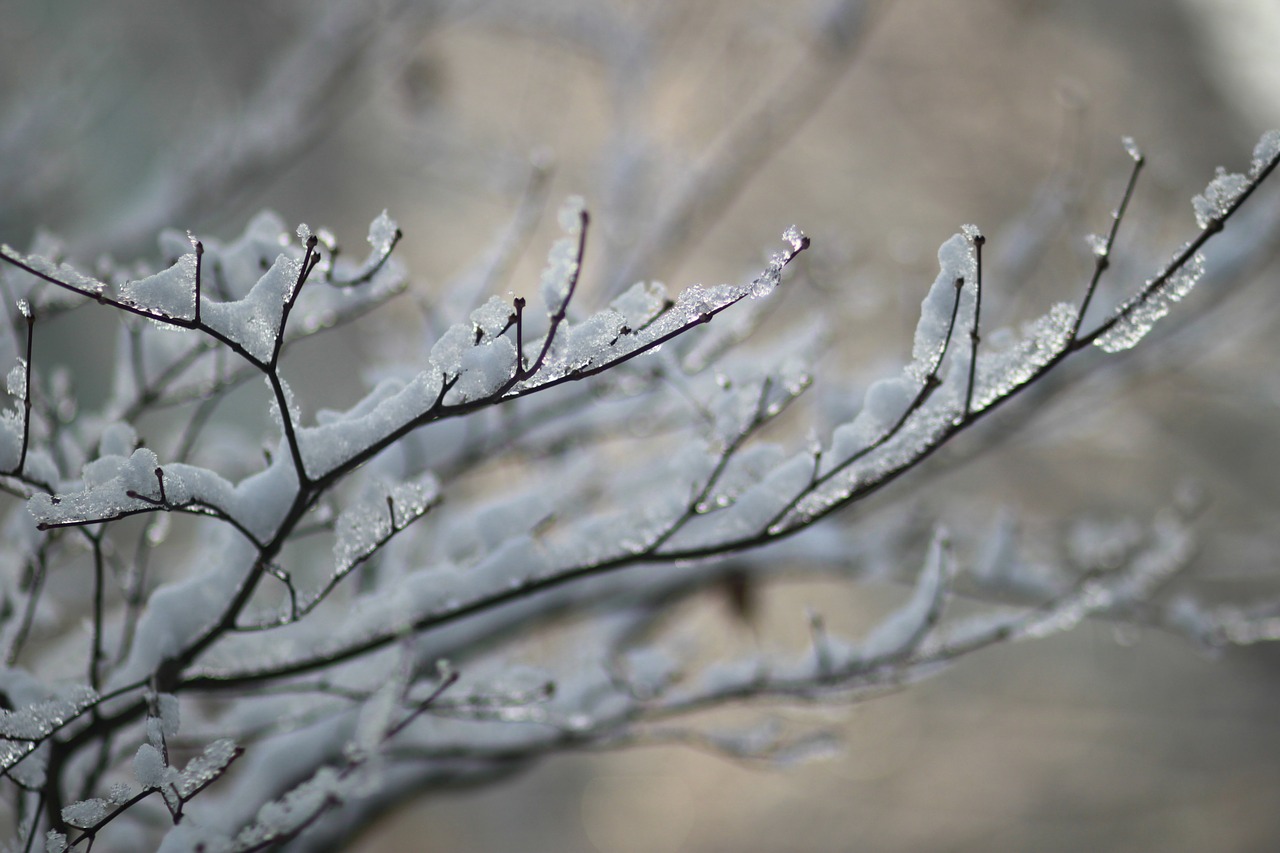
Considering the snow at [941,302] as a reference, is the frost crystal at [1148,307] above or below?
below

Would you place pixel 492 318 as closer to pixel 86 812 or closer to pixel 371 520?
pixel 371 520

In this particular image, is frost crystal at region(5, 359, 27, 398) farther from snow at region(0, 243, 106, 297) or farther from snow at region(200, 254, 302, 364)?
snow at region(200, 254, 302, 364)

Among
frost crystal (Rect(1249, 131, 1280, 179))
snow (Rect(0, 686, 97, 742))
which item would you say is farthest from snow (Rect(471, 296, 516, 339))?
frost crystal (Rect(1249, 131, 1280, 179))

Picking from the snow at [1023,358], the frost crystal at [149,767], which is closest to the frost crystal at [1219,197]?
the snow at [1023,358]

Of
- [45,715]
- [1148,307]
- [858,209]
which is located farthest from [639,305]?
[858,209]

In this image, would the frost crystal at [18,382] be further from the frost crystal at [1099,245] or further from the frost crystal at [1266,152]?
the frost crystal at [1266,152]
